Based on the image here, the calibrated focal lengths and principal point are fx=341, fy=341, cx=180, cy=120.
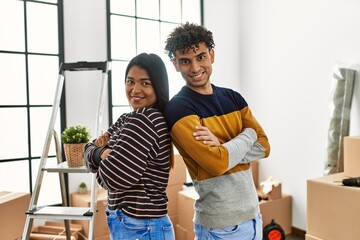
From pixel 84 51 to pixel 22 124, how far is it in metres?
0.78

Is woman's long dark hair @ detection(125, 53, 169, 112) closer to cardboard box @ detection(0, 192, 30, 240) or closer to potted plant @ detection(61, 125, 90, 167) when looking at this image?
potted plant @ detection(61, 125, 90, 167)

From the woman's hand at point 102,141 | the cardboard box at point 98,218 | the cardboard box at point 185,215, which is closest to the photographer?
the woman's hand at point 102,141

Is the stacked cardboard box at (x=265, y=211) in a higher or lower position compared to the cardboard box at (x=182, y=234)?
higher

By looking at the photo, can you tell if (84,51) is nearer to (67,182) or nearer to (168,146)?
(67,182)

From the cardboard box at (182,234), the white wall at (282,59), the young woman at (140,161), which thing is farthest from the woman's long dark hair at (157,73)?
the cardboard box at (182,234)

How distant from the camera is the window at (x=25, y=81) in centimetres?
267

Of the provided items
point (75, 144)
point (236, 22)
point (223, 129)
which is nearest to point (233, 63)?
point (236, 22)

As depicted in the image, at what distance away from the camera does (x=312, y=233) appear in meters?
2.29

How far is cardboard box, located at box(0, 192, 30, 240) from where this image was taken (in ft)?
6.64

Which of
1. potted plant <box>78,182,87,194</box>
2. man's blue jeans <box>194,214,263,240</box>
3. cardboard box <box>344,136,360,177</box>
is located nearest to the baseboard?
cardboard box <box>344,136,360,177</box>

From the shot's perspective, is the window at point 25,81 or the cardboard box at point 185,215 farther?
the cardboard box at point 185,215

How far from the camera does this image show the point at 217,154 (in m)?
1.12

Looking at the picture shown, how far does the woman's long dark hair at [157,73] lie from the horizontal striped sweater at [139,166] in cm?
7

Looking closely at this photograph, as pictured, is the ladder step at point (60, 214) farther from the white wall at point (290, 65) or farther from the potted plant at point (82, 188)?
the white wall at point (290, 65)
